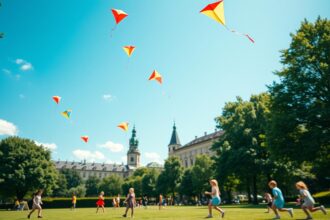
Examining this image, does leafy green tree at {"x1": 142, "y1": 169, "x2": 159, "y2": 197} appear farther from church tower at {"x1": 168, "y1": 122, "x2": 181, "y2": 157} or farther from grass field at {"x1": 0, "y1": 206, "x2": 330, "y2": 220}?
grass field at {"x1": 0, "y1": 206, "x2": 330, "y2": 220}

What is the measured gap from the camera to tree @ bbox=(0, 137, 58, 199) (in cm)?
5338

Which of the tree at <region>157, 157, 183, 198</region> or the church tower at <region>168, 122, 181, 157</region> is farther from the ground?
the church tower at <region>168, 122, 181, 157</region>

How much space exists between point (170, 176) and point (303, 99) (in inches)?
2147

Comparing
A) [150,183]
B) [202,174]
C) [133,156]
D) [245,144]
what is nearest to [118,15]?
[245,144]

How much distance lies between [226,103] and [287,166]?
1605 centimetres

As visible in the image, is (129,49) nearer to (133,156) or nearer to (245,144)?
(245,144)

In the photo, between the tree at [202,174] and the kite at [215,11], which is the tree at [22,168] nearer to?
the tree at [202,174]

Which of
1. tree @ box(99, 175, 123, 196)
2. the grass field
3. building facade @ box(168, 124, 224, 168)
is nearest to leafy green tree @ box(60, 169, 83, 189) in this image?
tree @ box(99, 175, 123, 196)

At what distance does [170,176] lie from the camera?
255 ft

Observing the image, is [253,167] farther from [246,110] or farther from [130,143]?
[130,143]

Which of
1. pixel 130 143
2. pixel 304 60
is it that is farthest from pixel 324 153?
pixel 130 143

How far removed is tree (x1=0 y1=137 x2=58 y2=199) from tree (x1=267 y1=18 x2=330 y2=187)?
47.8 m

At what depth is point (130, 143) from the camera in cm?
19250

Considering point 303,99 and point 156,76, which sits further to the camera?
point 303,99
